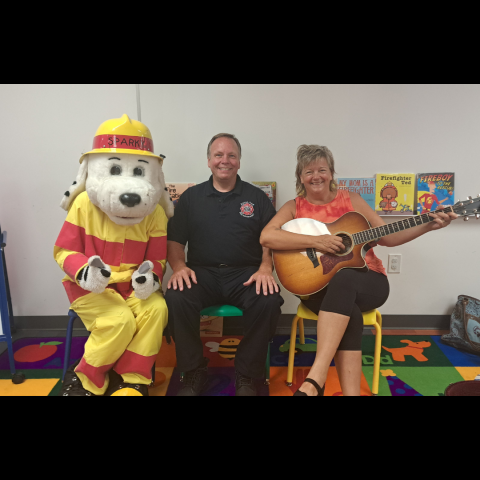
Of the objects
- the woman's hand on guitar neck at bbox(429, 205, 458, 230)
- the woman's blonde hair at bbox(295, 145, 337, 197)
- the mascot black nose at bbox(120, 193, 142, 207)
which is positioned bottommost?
the woman's hand on guitar neck at bbox(429, 205, 458, 230)

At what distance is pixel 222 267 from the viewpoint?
75.8 inches

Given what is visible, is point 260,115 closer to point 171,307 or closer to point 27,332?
point 171,307

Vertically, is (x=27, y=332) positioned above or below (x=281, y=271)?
below

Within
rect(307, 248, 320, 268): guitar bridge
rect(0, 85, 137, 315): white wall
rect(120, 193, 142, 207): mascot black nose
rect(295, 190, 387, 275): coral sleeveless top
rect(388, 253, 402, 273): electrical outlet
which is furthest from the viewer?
rect(388, 253, 402, 273): electrical outlet

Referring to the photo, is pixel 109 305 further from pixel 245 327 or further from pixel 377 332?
pixel 377 332

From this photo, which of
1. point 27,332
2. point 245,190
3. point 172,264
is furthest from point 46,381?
point 245,190

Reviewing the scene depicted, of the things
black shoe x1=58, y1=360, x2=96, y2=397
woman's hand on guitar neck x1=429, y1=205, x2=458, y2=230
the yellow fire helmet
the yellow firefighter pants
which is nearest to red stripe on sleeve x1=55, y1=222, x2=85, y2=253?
the yellow firefighter pants

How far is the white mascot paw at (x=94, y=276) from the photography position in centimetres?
150

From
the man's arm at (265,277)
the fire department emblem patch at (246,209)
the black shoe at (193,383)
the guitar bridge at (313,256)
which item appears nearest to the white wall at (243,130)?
the fire department emblem patch at (246,209)

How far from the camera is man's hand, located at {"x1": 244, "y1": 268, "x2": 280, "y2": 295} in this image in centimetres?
171

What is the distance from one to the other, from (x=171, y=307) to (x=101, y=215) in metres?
0.56

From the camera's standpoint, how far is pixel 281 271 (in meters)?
1.77

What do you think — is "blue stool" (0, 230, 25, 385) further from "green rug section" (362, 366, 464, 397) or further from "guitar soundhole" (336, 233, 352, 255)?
"green rug section" (362, 366, 464, 397)

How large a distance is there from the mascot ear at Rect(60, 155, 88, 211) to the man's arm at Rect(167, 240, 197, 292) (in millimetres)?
529
